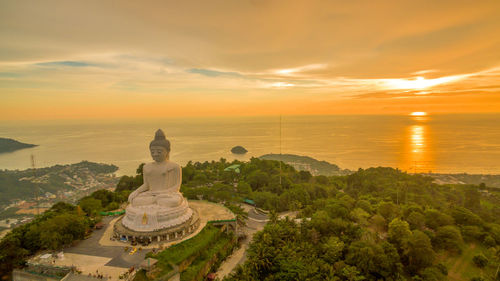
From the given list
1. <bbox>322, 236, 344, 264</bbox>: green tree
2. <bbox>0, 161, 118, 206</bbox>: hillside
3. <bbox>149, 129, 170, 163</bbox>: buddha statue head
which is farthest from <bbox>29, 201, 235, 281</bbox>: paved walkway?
<bbox>0, 161, 118, 206</bbox>: hillside

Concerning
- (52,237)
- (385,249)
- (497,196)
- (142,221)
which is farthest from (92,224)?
(497,196)

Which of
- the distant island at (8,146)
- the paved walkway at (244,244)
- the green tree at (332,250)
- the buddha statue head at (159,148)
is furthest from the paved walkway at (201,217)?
the distant island at (8,146)

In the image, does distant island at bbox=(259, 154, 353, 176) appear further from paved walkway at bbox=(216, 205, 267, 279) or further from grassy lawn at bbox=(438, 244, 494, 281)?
grassy lawn at bbox=(438, 244, 494, 281)

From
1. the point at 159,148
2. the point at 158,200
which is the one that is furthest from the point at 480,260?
the point at 159,148

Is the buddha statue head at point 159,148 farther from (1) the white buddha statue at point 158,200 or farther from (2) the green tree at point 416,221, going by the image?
(2) the green tree at point 416,221

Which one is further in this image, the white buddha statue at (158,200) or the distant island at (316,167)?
the distant island at (316,167)

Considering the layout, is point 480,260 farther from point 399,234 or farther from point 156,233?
point 156,233
